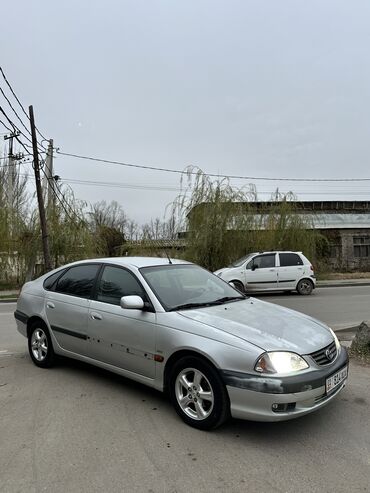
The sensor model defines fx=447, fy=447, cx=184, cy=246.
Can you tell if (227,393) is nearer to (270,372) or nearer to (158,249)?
(270,372)

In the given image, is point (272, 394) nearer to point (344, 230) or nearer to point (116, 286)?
point (116, 286)

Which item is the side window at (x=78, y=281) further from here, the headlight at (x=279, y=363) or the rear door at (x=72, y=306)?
the headlight at (x=279, y=363)

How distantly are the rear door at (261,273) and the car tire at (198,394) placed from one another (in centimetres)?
1196

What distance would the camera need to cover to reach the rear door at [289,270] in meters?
16.2

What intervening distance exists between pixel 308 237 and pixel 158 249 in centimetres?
776

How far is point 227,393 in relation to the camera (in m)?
3.73

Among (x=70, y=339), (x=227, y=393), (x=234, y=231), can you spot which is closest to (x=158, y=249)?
(x=234, y=231)

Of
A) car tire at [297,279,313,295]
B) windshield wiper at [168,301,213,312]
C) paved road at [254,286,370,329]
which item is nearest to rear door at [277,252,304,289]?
car tire at [297,279,313,295]

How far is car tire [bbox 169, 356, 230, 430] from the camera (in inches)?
149

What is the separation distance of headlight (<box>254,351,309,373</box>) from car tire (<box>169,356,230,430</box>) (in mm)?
397

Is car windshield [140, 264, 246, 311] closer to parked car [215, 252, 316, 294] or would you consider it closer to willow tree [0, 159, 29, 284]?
parked car [215, 252, 316, 294]

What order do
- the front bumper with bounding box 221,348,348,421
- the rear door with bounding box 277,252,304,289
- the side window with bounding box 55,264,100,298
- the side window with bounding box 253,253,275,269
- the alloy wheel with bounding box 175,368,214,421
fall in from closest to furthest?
the front bumper with bounding box 221,348,348,421
the alloy wheel with bounding box 175,368,214,421
the side window with bounding box 55,264,100,298
the side window with bounding box 253,253,275,269
the rear door with bounding box 277,252,304,289

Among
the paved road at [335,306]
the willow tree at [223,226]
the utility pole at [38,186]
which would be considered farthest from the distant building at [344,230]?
the utility pole at [38,186]

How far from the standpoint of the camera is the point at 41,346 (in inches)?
236
